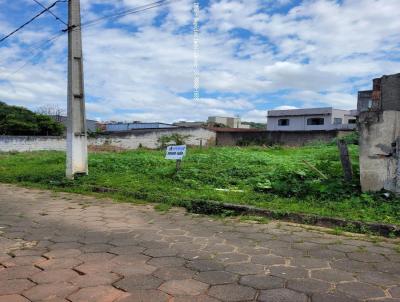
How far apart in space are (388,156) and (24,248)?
5.66 meters

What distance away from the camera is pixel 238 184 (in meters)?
9.10

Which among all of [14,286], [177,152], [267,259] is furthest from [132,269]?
[177,152]

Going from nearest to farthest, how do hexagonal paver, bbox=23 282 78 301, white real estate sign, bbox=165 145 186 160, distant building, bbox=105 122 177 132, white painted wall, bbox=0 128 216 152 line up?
hexagonal paver, bbox=23 282 78 301 < white real estate sign, bbox=165 145 186 160 < white painted wall, bbox=0 128 216 152 < distant building, bbox=105 122 177 132

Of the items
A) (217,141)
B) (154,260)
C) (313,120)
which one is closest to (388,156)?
(154,260)

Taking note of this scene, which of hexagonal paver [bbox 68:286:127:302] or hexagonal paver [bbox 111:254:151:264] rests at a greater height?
hexagonal paver [bbox 111:254:151:264]

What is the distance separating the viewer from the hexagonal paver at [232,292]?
312 centimetres

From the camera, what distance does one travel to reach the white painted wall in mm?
31312

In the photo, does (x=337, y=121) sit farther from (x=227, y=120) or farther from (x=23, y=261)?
(x=23, y=261)

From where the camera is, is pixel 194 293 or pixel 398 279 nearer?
pixel 194 293

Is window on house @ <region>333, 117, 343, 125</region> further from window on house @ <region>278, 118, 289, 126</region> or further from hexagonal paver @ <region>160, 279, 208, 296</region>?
hexagonal paver @ <region>160, 279, 208, 296</region>

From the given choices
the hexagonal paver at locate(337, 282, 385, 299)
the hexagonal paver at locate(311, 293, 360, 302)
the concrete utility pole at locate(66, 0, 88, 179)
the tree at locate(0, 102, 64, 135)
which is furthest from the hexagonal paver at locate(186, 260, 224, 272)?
the tree at locate(0, 102, 64, 135)

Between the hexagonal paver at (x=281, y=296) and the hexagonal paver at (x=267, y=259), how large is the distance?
28.7 inches

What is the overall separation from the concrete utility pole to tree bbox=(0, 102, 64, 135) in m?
29.2

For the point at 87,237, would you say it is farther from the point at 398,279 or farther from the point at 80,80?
the point at 80,80
